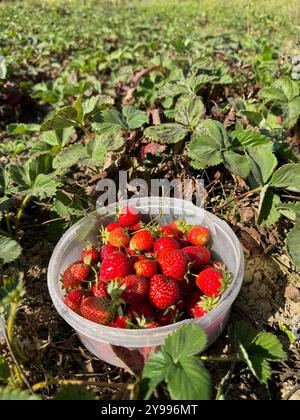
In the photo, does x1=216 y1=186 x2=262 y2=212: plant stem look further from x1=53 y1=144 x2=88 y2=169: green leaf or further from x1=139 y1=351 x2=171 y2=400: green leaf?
x1=139 y1=351 x2=171 y2=400: green leaf

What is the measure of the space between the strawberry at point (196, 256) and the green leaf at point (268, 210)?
281mm

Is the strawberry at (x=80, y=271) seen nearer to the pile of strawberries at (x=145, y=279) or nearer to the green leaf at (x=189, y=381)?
the pile of strawberries at (x=145, y=279)

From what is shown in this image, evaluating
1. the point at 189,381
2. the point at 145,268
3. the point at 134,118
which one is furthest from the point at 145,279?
the point at 134,118

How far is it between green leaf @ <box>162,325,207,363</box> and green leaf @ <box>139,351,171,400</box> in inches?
0.9

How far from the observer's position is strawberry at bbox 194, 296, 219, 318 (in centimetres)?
119

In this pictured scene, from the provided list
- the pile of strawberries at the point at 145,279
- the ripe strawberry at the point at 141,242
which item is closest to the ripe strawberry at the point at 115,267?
the pile of strawberries at the point at 145,279

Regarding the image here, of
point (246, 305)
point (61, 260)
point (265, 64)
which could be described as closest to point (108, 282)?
point (61, 260)

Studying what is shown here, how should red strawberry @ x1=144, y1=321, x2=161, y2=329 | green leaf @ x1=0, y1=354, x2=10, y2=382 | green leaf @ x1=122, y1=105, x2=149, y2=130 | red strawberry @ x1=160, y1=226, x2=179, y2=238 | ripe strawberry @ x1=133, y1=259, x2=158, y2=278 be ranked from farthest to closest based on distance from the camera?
green leaf @ x1=122, y1=105, x2=149, y2=130 → red strawberry @ x1=160, y1=226, x2=179, y2=238 → ripe strawberry @ x1=133, y1=259, x2=158, y2=278 → red strawberry @ x1=144, y1=321, x2=161, y2=329 → green leaf @ x1=0, y1=354, x2=10, y2=382

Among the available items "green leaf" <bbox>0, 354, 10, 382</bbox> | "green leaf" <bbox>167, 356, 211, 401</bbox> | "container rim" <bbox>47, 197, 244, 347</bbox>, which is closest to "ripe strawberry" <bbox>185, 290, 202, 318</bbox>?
"container rim" <bbox>47, 197, 244, 347</bbox>

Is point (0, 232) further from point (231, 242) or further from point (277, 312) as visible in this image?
point (277, 312)

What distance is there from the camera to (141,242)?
1.38m

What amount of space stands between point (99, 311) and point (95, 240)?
0.48 m

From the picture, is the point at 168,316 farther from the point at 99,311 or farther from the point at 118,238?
the point at 118,238

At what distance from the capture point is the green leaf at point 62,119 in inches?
64.2
